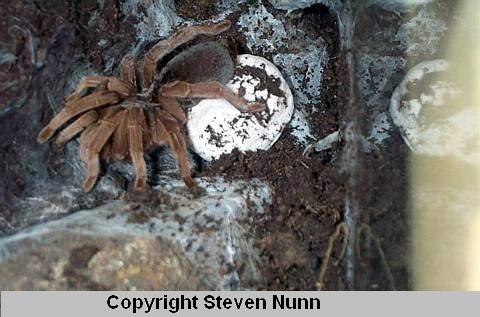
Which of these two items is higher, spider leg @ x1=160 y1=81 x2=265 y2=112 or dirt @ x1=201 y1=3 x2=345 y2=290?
spider leg @ x1=160 y1=81 x2=265 y2=112

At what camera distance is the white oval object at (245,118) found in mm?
1802

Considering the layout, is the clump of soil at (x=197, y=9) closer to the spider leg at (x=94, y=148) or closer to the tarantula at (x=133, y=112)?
the tarantula at (x=133, y=112)

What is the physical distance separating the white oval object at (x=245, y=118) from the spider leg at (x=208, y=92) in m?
0.05

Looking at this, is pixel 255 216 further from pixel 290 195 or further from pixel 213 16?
pixel 213 16

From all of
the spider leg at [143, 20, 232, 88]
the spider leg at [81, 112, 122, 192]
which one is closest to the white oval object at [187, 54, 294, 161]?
the spider leg at [143, 20, 232, 88]

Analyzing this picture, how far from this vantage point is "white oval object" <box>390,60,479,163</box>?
1587mm

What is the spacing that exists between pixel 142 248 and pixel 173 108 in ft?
1.73

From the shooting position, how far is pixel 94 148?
167cm

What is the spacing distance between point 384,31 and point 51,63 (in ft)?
3.39

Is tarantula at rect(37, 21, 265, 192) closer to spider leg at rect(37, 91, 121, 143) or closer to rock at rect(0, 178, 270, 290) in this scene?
spider leg at rect(37, 91, 121, 143)

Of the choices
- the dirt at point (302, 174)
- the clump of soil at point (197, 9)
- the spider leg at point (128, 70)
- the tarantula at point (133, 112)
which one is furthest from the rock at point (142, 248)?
the clump of soil at point (197, 9)

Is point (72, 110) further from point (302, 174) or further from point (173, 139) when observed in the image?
point (302, 174)

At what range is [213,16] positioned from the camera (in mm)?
2123

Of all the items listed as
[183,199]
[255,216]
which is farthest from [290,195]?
[183,199]
